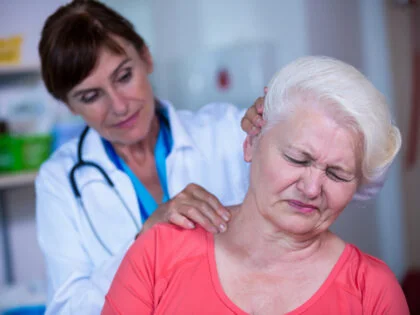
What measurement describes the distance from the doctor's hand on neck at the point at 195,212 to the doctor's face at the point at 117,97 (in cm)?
36

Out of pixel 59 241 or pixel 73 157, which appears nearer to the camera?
pixel 59 241

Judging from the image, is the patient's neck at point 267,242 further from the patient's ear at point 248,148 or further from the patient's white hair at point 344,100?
the patient's white hair at point 344,100

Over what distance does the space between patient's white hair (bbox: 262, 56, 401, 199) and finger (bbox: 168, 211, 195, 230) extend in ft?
1.09

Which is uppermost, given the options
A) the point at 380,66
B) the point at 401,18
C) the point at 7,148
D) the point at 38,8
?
the point at 38,8

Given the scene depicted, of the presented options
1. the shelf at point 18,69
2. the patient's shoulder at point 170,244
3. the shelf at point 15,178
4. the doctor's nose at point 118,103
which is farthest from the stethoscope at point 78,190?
the shelf at point 18,69

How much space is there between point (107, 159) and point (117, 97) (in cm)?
24

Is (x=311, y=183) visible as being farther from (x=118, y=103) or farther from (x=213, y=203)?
(x=118, y=103)

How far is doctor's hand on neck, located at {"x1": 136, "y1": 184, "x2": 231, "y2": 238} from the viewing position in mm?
1277

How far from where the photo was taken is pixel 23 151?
8.60 ft

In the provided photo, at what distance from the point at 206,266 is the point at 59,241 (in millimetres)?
564

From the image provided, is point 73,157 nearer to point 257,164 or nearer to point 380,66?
point 257,164

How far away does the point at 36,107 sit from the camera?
286 cm

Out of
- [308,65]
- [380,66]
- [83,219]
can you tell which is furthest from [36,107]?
[308,65]

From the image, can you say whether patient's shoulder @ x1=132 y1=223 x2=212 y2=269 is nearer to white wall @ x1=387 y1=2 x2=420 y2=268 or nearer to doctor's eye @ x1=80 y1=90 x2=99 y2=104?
doctor's eye @ x1=80 y1=90 x2=99 y2=104
